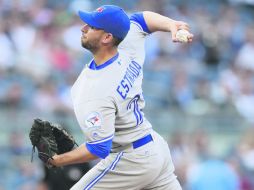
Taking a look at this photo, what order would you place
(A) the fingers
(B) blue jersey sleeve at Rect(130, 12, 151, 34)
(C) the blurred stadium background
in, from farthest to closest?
(C) the blurred stadium background
(B) blue jersey sleeve at Rect(130, 12, 151, 34)
(A) the fingers

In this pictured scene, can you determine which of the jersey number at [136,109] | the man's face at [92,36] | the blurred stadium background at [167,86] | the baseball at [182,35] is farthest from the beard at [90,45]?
the blurred stadium background at [167,86]

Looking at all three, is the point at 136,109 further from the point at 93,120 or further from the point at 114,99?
the point at 93,120

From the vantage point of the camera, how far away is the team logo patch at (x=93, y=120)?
582cm

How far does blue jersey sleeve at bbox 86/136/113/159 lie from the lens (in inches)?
231

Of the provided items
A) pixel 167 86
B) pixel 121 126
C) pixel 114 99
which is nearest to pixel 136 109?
pixel 121 126

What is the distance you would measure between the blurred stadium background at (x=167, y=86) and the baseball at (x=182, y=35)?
11.3 ft

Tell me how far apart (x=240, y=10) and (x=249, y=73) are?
2.68 meters

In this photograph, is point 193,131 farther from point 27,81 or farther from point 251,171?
point 27,81

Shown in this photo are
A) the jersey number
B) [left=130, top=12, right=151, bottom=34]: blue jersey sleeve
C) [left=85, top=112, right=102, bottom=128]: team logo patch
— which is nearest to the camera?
[left=85, top=112, right=102, bottom=128]: team logo patch

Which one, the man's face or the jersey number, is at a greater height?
the man's face

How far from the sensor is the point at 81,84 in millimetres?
5953

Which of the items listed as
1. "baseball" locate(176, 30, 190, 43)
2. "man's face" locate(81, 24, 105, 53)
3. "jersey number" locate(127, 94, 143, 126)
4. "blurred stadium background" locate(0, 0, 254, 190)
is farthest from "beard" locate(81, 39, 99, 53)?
"blurred stadium background" locate(0, 0, 254, 190)

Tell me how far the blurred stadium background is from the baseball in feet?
11.3

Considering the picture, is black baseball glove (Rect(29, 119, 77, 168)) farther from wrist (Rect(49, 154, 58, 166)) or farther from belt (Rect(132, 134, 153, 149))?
belt (Rect(132, 134, 153, 149))
